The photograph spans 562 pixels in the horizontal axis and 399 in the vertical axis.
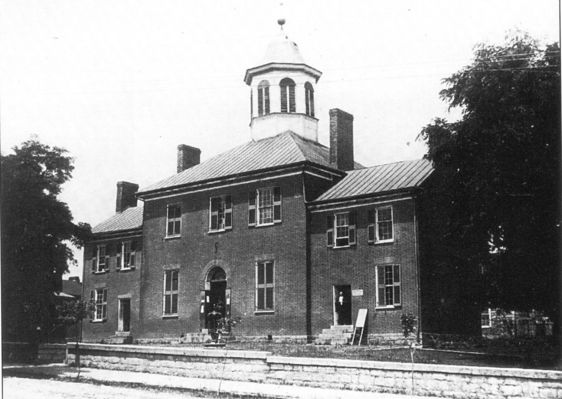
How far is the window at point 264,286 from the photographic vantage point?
31984 mm

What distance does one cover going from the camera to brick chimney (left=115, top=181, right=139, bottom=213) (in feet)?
154

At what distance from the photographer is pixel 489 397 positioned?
46.9 ft

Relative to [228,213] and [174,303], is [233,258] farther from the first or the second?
[174,303]

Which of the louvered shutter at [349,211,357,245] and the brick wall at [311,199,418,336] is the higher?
the louvered shutter at [349,211,357,245]

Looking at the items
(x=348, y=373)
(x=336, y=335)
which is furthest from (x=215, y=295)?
(x=348, y=373)

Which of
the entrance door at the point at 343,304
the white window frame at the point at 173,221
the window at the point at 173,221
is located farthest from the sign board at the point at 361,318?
the window at the point at 173,221

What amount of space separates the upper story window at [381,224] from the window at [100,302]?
66.3 feet

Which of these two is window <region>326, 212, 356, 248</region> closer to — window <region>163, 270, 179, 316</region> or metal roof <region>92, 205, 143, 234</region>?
window <region>163, 270, 179, 316</region>

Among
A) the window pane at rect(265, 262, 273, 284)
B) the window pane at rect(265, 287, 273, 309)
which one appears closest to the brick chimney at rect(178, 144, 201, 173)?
the window pane at rect(265, 262, 273, 284)

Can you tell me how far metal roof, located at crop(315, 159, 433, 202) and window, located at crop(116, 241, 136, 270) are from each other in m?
14.9

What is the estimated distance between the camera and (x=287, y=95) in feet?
125

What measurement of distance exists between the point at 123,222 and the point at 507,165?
2915cm

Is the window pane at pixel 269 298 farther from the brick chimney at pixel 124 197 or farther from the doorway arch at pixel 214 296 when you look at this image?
the brick chimney at pixel 124 197

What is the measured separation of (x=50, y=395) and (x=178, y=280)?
18.4 m
